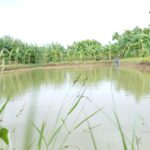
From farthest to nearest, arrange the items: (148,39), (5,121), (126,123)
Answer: (148,39) → (5,121) → (126,123)

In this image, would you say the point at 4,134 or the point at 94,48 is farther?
the point at 94,48

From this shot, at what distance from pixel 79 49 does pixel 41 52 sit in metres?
29.4

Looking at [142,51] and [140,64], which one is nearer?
[140,64]

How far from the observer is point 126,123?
395 centimetres

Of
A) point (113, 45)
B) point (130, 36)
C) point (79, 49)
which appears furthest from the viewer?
point (79, 49)

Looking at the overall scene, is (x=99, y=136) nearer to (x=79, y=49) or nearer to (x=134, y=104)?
(x=134, y=104)

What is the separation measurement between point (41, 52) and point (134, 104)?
5.21 metres

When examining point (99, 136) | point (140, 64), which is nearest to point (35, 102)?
point (99, 136)

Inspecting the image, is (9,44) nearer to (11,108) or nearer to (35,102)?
(11,108)

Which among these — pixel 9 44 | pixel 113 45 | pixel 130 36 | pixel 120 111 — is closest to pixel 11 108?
pixel 120 111

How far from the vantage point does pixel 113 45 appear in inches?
1080

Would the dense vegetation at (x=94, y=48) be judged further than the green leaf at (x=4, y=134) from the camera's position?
Yes

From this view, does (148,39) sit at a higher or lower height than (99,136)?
higher

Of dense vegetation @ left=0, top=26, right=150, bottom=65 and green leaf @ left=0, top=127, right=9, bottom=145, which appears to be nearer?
green leaf @ left=0, top=127, right=9, bottom=145
